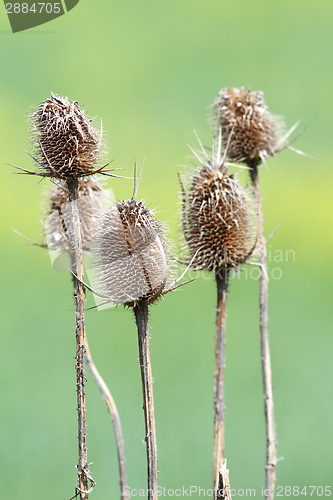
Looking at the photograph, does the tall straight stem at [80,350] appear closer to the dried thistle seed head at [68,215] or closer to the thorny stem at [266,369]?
the dried thistle seed head at [68,215]

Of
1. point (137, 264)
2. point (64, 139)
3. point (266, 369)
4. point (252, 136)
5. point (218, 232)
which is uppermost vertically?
point (252, 136)

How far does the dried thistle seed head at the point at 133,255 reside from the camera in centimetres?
154

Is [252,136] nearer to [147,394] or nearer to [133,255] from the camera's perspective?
[133,255]

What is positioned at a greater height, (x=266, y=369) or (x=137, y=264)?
(x=137, y=264)

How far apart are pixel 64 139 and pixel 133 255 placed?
1.48 feet

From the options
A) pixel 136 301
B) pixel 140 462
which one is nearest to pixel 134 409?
pixel 140 462

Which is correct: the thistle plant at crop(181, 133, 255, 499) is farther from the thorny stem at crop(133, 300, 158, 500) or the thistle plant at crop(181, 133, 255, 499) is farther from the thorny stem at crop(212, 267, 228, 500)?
the thorny stem at crop(133, 300, 158, 500)

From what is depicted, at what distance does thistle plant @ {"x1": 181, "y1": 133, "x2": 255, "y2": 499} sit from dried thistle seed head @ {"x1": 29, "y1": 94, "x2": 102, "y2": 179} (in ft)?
2.28

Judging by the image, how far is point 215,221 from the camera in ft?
7.25

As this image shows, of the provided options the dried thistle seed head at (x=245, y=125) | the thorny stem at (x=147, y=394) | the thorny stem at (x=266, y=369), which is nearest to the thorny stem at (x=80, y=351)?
the thorny stem at (x=147, y=394)

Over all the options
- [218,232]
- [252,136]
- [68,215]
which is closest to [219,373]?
[218,232]

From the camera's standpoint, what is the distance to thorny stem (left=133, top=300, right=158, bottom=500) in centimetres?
150

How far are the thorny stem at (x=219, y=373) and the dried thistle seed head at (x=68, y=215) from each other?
669mm

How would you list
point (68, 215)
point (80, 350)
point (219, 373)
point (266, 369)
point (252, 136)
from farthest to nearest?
1. point (252, 136)
2. point (266, 369)
3. point (219, 373)
4. point (68, 215)
5. point (80, 350)
